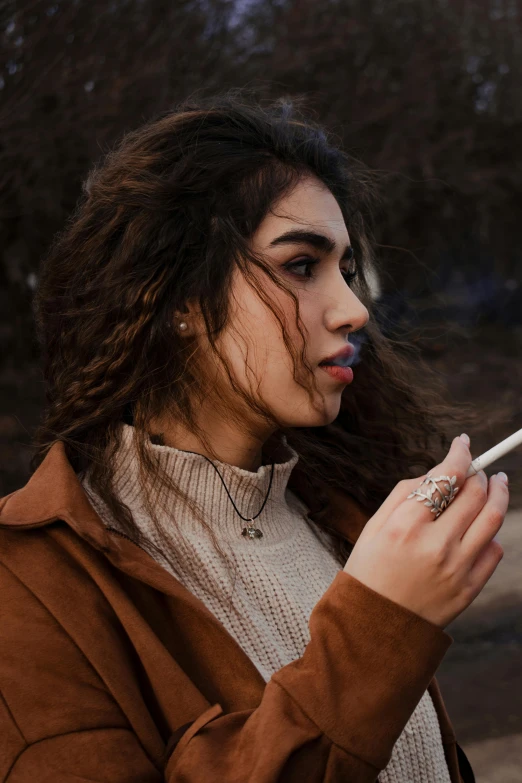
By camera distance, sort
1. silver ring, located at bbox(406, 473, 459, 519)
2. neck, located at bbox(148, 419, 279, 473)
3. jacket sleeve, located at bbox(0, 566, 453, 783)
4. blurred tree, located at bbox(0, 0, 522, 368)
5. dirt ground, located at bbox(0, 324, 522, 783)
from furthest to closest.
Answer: blurred tree, located at bbox(0, 0, 522, 368), dirt ground, located at bbox(0, 324, 522, 783), neck, located at bbox(148, 419, 279, 473), silver ring, located at bbox(406, 473, 459, 519), jacket sleeve, located at bbox(0, 566, 453, 783)

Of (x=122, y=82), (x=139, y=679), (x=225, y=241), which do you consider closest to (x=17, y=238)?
(x=122, y=82)

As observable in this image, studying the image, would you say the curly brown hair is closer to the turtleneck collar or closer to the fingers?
the turtleneck collar

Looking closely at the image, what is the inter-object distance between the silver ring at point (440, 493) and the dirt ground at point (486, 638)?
1035mm

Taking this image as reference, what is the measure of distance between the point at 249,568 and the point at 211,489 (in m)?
0.16

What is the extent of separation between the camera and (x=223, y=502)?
66.4 inches

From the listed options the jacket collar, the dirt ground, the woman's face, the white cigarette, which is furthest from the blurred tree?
the white cigarette

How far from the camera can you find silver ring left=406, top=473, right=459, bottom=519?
1258mm

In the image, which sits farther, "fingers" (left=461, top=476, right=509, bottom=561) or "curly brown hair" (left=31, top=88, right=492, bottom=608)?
"curly brown hair" (left=31, top=88, right=492, bottom=608)

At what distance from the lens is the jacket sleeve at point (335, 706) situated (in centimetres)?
116

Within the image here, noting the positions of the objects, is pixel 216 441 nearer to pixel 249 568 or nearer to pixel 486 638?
pixel 249 568

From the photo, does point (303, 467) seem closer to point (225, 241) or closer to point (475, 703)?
point (225, 241)

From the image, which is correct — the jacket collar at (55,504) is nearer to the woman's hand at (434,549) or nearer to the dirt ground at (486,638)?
the woman's hand at (434,549)

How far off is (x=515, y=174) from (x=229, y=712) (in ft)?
27.1

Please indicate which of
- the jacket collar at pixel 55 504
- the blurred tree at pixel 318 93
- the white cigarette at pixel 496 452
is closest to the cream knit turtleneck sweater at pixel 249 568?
the jacket collar at pixel 55 504
